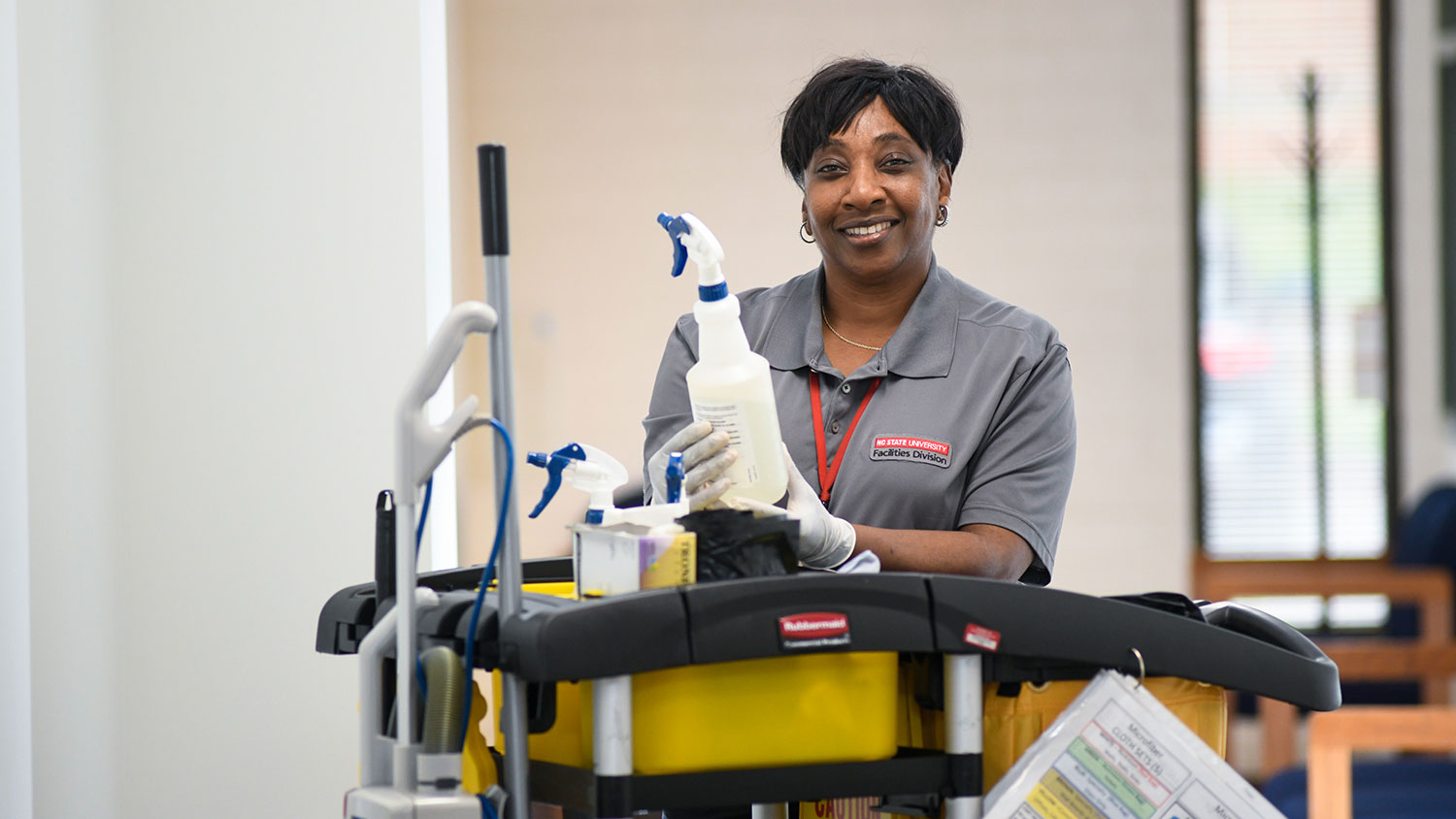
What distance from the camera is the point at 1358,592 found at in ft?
11.8

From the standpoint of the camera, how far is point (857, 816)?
122 centimetres

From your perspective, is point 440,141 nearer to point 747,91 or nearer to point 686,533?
point 686,533

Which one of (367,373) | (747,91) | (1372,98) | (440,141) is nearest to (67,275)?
(367,373)

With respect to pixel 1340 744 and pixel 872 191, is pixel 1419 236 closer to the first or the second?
pixel 1340 744

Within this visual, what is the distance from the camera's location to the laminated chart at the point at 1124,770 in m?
1.04

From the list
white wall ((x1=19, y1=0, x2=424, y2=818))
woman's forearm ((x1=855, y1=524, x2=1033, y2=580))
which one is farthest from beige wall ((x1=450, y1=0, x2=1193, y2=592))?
woman's forearm ((x1=855, y1=524, x2=1033, y2=580))

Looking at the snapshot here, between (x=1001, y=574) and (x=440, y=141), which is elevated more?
(x=440, y=141)

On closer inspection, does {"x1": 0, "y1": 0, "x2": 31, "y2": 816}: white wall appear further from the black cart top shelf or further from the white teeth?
the white teeth

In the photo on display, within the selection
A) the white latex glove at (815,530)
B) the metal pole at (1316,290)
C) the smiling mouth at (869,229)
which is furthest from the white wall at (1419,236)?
the white latex glove at (815,530)

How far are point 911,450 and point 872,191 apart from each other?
300 mm

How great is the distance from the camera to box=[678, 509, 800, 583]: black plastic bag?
1.02m

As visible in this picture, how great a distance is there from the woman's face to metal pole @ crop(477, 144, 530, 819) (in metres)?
0.61

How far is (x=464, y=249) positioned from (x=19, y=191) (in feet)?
7.67

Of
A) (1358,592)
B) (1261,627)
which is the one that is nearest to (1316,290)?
(1358,592)
